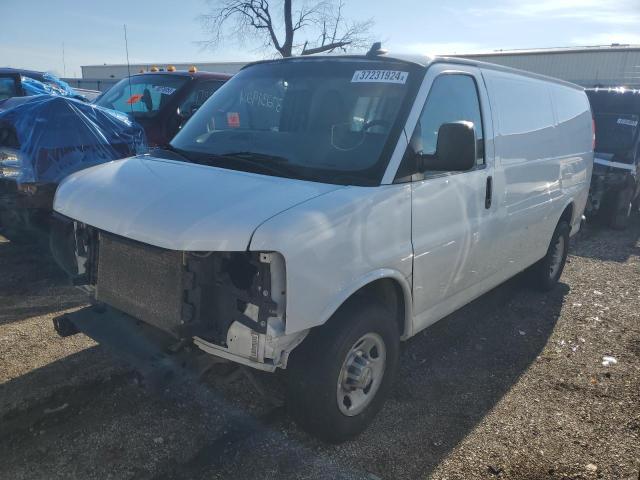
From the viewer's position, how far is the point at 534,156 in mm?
4684

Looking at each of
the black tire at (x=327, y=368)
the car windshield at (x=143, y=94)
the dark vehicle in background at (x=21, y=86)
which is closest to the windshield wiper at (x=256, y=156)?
the black tire at (x=327, y=368)

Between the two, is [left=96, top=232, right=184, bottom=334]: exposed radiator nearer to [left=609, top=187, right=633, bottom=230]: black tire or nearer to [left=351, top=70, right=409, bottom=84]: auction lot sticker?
[left=351, top=70, right=409, bottom=84]: auction lot sticker

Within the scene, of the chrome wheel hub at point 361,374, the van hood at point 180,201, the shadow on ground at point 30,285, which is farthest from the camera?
the shadow on ground at point 30,285

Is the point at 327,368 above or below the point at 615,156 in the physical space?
below

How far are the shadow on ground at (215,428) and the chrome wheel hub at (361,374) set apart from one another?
0.25m

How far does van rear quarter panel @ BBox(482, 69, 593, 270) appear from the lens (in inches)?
166

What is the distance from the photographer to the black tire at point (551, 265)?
577 centimetres

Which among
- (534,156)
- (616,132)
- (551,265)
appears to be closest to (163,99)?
(534,156)

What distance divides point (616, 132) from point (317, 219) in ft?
30.9

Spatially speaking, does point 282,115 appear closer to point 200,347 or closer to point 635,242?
point 200,347

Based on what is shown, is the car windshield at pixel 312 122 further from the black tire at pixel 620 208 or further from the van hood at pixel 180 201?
the black tire at pixel 620 208

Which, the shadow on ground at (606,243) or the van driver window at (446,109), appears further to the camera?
the shadow on ground at (606,243)

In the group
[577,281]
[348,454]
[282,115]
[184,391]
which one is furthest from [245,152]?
[577,281]

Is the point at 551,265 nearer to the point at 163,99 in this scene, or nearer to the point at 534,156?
the point at 534,156
